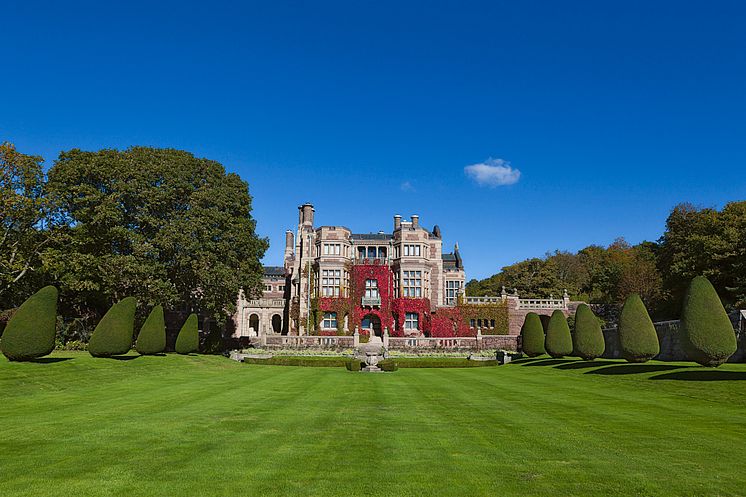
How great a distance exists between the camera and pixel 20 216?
33.1m

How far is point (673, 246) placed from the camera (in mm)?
55656

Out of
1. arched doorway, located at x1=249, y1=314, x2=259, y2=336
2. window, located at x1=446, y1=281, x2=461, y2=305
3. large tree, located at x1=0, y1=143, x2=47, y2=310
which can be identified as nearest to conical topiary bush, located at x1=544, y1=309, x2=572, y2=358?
window, located at x1=446, y1=281, x2=461, y2=305

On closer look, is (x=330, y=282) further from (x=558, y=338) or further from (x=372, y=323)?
(x=558, y=338)

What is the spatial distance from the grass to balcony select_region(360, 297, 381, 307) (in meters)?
38.4

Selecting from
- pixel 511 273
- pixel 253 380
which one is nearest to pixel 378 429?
pixel 253 380

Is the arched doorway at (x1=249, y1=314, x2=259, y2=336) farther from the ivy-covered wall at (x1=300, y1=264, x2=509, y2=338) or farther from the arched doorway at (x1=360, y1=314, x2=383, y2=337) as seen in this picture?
the arched doorway at (x1=360, y1=314, x2=383, y2=337)

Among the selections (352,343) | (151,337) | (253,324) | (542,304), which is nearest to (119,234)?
(151,337)

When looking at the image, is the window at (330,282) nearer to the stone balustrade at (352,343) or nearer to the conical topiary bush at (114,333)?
the stone balustrade at (352,343)

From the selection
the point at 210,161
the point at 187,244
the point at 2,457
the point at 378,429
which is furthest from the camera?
the point at 210,161

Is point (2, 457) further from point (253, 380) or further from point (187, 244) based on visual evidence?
point (187, 244)

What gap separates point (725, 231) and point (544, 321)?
75.2 ft

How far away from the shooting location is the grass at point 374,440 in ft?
23.8

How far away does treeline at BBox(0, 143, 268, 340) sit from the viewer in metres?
34.9

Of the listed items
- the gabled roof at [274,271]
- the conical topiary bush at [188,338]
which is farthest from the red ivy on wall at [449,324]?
the gabled roof at [274,271]
